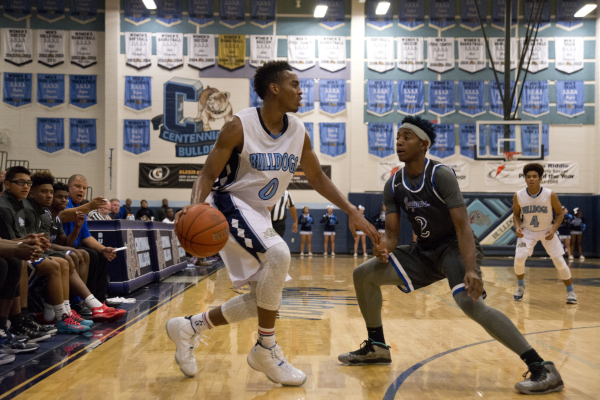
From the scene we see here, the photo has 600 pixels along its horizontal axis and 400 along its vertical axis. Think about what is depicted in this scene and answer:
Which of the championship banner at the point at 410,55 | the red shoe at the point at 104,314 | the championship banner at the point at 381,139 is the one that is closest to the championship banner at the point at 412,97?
the championship banner at the point at 410,55

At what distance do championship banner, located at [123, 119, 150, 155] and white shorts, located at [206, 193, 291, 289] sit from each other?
1500 cm

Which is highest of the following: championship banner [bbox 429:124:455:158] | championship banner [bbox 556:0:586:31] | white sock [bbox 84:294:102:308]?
championship banner [bbox 556:0:586:31]

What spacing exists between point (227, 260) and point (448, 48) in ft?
54.1

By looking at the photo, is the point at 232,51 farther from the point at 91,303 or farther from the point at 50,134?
the point at 91,303

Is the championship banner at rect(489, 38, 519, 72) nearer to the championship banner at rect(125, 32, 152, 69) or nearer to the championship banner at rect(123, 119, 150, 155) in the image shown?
the championship banner at rect(125, 32, 152, 69)

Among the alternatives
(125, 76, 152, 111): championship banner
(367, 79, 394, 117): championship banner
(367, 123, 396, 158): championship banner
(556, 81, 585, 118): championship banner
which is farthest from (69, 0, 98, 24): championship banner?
(556, 81, 585, 118): championship banner

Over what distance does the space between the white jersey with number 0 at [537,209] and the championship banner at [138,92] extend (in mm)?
13530

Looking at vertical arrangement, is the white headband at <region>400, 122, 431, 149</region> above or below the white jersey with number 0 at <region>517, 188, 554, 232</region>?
above

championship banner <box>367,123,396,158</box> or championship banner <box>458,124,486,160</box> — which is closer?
championship banner <box>458,124,486,160</box>

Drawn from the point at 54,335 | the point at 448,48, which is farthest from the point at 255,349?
the point at 448,48

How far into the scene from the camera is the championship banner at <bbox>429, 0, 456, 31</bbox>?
17.6m

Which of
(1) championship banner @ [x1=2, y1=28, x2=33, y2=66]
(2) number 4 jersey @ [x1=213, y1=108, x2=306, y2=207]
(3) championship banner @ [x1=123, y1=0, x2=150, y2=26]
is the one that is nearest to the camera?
(2) number 4 jersey @ [x1=213, y1=108, x2=306, y2=207]

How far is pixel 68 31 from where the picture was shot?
17.2 m

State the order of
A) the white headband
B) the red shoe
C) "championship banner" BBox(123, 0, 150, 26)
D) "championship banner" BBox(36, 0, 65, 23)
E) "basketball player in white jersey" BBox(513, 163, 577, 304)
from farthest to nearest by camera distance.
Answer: "championship banner" BBox(123, 0, 150, 26), "championship banner" BBox(36, 0, 65, 23), "basketball player in white jersey" BBox(513, 163, 577, 304), the red shoe, the white headband
